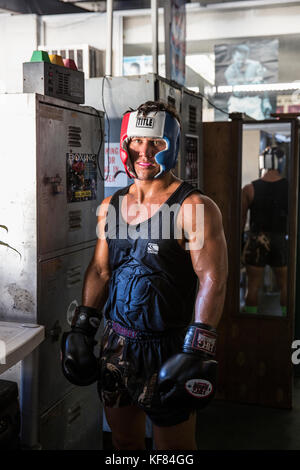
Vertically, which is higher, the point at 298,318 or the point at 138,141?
the point at 138,141

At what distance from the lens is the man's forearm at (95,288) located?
2.37 metres

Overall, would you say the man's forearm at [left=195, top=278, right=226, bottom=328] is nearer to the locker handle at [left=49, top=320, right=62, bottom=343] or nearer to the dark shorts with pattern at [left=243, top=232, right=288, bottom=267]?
the locker handle at [left=49, top=320, right=62, bottom=343]

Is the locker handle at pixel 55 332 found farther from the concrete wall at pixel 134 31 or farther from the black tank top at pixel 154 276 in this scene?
the concrete wall at pixel 134 31

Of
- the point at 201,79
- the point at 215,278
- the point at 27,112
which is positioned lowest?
the point at 215,278

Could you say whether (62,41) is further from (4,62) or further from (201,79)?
(201,79)

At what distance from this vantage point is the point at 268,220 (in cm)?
397

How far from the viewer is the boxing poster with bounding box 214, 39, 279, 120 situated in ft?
18.6

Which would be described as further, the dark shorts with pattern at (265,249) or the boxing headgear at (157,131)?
the dark shorts with pattern at (265,249)

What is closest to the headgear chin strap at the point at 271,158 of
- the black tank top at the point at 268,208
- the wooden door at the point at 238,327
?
the black tank top at the point at 268,208

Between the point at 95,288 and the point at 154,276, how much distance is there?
32 centimetres

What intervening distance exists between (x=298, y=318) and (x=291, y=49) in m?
2.89

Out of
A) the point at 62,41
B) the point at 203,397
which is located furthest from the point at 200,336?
the point at 62,41

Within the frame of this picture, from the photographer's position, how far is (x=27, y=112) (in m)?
2.23

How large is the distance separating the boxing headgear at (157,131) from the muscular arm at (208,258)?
22 cm
